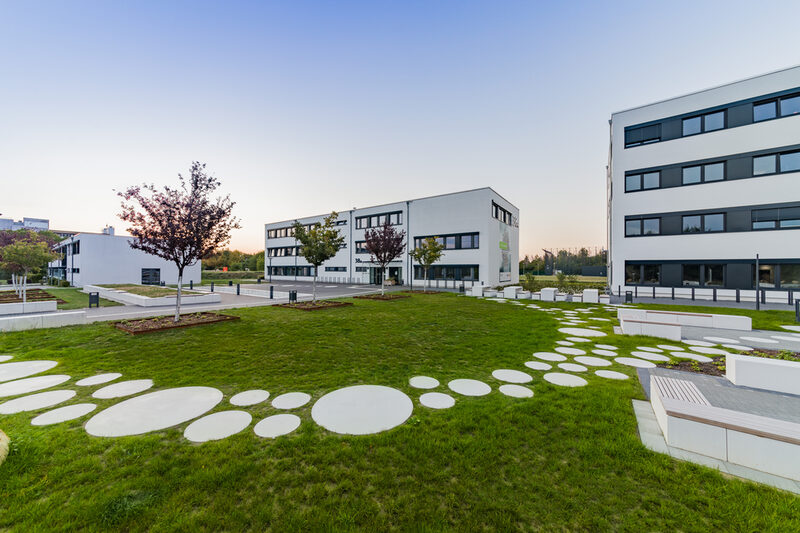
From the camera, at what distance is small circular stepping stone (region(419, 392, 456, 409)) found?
442 centimetres

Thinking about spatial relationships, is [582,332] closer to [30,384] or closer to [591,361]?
[591,361]

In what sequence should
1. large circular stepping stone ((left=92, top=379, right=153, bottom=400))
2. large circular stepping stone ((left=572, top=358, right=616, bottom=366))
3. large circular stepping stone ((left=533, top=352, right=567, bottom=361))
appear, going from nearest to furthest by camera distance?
large circular stepping stone ((left=92, top=379, right=153, bottom=400)) → large circular stepping stone ((left=572, top=358, right=616, bottom=366)) → large circular stepping stone ((left=533, top=352, right=567, bottom=361))

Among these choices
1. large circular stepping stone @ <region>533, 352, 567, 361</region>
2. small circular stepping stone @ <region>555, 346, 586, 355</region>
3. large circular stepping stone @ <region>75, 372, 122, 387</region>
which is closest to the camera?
large circular stepping stone @ <region>75, 372, 122, 387</region>

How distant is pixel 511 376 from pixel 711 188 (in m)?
25.3

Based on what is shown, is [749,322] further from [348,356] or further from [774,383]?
[348,356]

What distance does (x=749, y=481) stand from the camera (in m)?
2.77

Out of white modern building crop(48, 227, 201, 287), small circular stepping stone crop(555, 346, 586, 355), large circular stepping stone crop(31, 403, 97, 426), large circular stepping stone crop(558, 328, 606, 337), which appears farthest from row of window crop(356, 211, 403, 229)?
large circular stepping stone crop(31, 403, 97, 426)

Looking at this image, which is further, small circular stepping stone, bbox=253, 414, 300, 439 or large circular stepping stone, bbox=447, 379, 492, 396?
large circular stepping stone, bbox=447, 379, 492, 396

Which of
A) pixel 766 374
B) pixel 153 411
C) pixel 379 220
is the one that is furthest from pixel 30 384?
pixel 379 220

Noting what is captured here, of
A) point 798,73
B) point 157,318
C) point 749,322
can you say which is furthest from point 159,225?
point 798,73

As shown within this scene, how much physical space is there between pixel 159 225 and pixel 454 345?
1139cm

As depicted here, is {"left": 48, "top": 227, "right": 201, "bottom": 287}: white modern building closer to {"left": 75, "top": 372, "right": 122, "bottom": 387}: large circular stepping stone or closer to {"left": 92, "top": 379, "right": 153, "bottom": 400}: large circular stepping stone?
{"left": 75, "top": 372, "right": 122, "bottom": 387}: large circular stepping stone

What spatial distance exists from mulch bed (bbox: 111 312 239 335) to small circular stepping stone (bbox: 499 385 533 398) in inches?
419

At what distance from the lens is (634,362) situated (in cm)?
656
